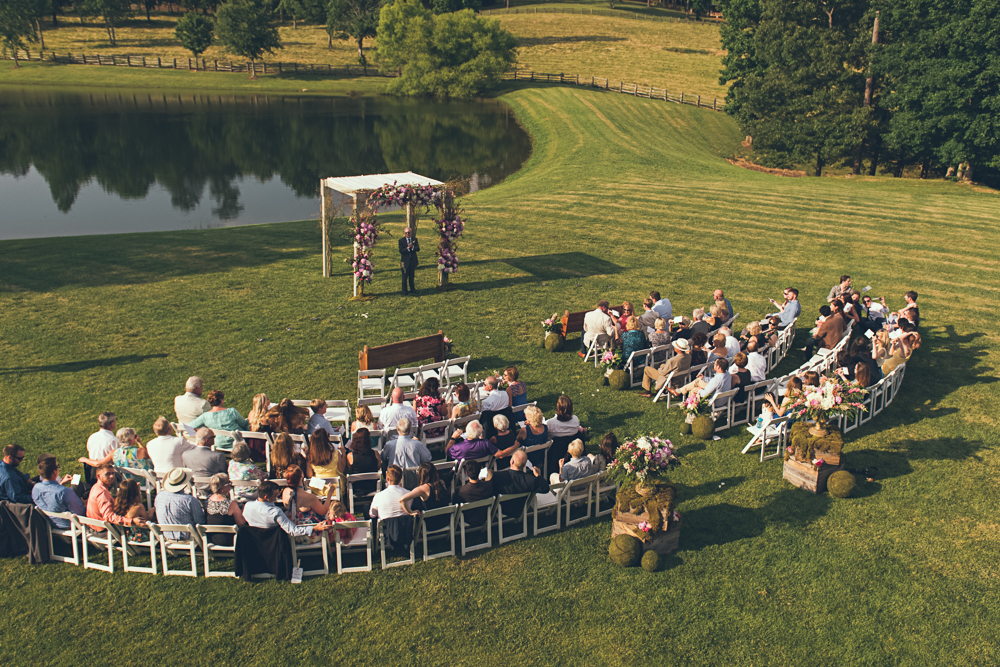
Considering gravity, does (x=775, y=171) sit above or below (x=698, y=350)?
above

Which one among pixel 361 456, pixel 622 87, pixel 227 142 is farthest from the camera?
pixel 622 87

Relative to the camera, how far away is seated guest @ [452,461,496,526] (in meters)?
10.1

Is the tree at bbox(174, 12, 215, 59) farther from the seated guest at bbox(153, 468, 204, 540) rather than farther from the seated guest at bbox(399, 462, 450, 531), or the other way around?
the seated guest at bbox(399, 462, 450, 531)

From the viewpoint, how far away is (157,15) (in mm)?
115375

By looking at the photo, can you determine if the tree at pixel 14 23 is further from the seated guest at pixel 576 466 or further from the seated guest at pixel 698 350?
the seated guest at pixel 576 466

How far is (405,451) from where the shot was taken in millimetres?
10820

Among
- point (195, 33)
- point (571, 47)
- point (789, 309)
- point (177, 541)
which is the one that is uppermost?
point (571, 47)

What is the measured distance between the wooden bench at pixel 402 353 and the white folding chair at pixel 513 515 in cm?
552

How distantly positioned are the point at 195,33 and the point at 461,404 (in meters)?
94.0

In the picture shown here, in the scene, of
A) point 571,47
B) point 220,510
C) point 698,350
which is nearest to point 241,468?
point 220,510

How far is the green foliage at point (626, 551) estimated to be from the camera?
9773 mm

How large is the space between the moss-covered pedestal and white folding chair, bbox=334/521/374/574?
134 inches

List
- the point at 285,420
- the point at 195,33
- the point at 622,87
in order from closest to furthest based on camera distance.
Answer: the point at 285,420
the point at 622,87
the point at 195,33

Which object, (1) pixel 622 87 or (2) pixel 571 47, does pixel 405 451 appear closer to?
(1) pixel 622 87
